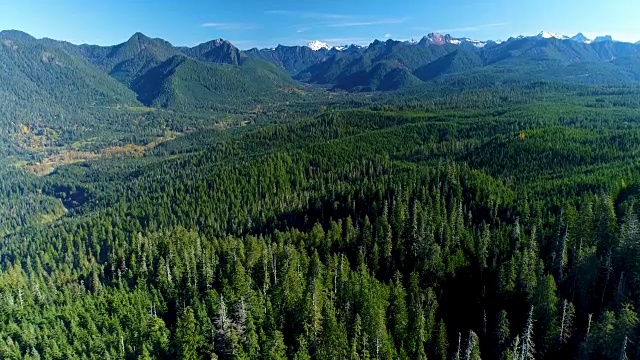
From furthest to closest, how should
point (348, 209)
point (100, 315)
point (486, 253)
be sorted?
point (348, 209), point (486, 253), point (100, 315)

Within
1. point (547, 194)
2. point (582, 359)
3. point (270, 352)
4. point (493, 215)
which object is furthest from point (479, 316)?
point (547, 194)

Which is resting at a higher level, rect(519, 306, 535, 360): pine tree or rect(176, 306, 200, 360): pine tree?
rect(176, 306, 200, 360): pine tree

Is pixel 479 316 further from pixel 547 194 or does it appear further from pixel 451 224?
pixel 547 194

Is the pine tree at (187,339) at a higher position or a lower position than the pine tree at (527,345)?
higher

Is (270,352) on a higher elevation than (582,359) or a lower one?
higher

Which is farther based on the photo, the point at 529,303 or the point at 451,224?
the point at 451,224

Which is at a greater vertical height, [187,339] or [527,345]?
[187,339]

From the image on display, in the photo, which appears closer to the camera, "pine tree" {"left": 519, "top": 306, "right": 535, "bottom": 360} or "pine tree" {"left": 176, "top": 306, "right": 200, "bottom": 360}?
"pine tree" {"left": 176, "top": 306, "right": 200, "bottom": 360}

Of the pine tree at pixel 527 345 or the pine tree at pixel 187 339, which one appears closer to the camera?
the pine tree at pixel 187 339

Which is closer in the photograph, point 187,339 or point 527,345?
point 187,339

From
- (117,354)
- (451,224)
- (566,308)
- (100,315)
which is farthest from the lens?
(451,224)
